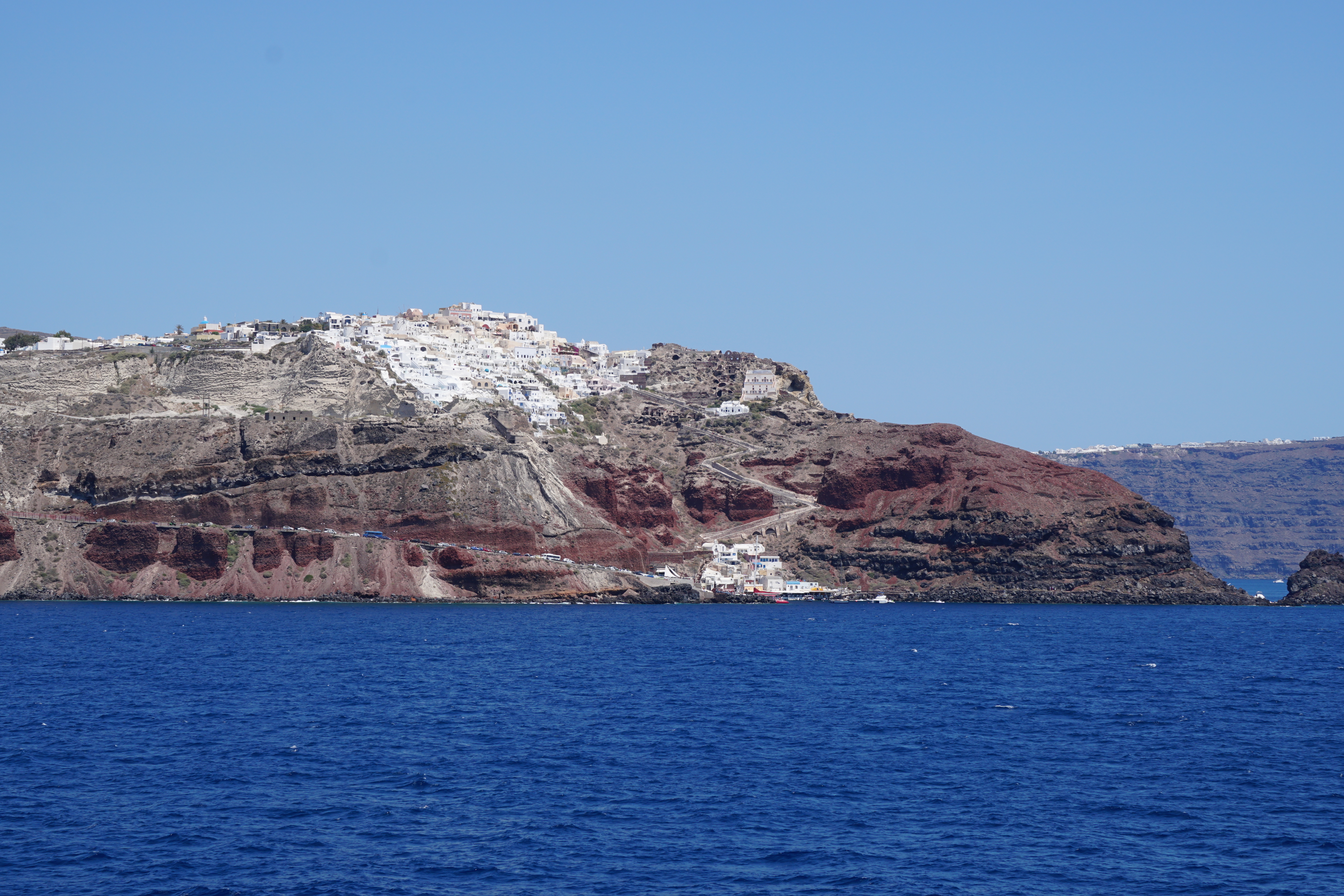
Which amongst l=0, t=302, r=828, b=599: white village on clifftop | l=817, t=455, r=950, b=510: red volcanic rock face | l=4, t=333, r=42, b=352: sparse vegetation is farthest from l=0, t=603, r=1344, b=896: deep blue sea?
l=4, t=333, r=42, b=352: sparse vegetation

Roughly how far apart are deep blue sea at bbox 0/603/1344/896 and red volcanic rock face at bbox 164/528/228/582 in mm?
41448

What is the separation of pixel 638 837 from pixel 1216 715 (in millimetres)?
37709

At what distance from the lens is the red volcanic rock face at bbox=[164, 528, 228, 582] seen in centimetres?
13588

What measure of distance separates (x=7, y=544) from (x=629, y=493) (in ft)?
218

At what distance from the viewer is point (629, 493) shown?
518ft

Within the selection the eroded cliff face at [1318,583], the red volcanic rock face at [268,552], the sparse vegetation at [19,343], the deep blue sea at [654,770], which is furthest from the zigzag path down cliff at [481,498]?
the deep blue sea at [654,770]

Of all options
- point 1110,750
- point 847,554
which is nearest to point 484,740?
point 1110,750

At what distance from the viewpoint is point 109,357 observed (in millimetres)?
179750

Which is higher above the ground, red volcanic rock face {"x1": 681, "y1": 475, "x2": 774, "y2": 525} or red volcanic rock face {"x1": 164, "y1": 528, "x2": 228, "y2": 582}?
red volcanic rock face {"x1": 681, "y1": 475, "x2": 774, "y2": 525}

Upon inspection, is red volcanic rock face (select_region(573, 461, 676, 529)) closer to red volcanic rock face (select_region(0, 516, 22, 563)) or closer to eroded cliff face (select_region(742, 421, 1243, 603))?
eroded cliff face (select_region(742, 421, 1243, 603))

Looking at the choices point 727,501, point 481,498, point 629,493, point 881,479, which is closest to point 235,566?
point 481,498

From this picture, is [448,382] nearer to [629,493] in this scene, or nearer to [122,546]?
[629,493]

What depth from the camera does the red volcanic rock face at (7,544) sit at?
5236 inches

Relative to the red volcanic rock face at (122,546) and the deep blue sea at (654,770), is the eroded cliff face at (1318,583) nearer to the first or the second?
the deep blue sea at (654,770)
